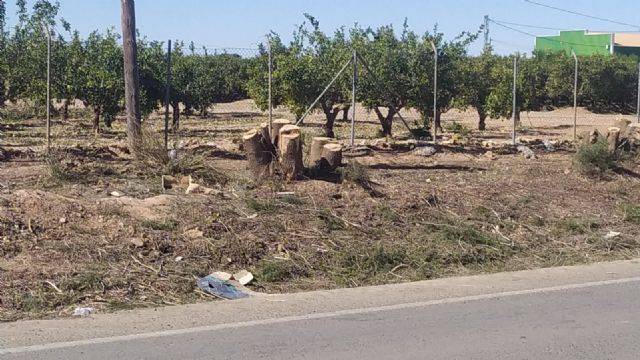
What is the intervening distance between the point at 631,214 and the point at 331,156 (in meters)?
4.34

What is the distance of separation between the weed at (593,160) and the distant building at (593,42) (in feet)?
156

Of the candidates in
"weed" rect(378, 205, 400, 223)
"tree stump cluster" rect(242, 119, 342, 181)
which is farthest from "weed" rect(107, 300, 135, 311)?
"tree stump cluster" rect(242, 119, 342, 181)

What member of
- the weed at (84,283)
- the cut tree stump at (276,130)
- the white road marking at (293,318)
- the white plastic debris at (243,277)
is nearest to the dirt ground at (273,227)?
the weed at (84,283)

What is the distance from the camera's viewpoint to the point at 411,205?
10.6 meters

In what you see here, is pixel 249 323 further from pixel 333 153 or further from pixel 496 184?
pixel 496 184

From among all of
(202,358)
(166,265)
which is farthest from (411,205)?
(202,358)

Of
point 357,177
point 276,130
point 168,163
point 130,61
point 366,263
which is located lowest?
point 366,263

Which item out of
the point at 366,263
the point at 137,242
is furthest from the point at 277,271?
the point at 137,242

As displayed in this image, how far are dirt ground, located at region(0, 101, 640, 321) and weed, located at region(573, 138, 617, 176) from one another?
0.65 feet

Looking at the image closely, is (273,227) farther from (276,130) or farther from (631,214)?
(631,214)

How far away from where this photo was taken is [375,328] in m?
6.18

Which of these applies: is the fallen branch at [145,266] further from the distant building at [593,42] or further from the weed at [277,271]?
the distant building at [593,42]

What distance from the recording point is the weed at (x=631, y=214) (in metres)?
11.1

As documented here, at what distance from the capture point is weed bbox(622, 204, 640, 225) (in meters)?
11.1
